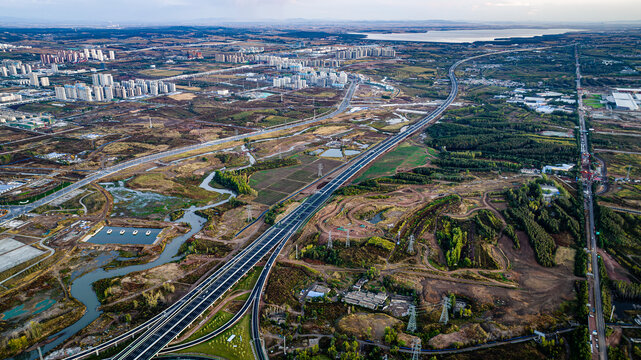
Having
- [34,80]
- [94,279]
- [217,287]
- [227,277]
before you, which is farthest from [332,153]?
[34,80]

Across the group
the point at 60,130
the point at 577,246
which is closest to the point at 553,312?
the point at 577,246

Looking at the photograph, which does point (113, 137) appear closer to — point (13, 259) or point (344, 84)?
point (13, 259)

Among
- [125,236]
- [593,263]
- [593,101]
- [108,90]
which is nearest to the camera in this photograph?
[593,263]

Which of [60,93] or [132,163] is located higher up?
[60,93]

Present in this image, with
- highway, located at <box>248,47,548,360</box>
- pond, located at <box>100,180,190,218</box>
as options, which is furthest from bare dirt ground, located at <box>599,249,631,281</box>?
pond, located at <box>100,180,190,218</box>

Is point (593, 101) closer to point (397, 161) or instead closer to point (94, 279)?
point (397, 161)

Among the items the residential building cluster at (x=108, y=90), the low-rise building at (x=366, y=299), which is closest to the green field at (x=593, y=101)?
the low-rise building at (x=366, y=299)
